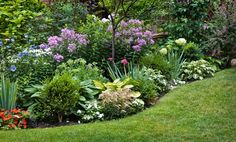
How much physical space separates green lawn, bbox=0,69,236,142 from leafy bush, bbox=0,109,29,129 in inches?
8.7

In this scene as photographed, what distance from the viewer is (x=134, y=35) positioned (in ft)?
26.2

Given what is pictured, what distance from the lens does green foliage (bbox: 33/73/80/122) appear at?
228 inches

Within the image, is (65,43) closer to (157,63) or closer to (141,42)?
(141,42)

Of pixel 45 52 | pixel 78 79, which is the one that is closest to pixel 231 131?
pixel 78 79

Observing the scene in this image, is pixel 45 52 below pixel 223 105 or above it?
above

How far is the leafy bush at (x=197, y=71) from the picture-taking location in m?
7.97

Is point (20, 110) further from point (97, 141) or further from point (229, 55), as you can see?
point (229, 55)

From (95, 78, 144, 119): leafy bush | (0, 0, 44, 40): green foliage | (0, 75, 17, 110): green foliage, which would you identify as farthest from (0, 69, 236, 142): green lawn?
(0, 0, 44, 40): green foliage

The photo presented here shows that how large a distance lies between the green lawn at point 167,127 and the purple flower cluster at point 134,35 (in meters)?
1.54

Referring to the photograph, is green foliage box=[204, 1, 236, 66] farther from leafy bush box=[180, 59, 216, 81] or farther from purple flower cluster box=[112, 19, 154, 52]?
purple flower cluster box=[112, 19, 154, 52]

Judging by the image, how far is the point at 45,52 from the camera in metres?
7.12

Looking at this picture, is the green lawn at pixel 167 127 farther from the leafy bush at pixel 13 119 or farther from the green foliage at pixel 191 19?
the green foliage at pixel 191 19

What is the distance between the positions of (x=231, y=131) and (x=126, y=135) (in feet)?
4.30

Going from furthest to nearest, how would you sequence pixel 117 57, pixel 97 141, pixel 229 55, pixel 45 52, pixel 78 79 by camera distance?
1. pixel 229 55
2. pixel 117 57
3. pixel 45 52
4. pixel 78 79
5. pixel 97 141
